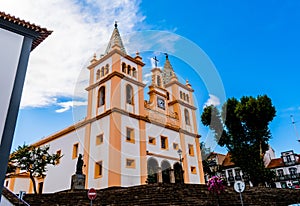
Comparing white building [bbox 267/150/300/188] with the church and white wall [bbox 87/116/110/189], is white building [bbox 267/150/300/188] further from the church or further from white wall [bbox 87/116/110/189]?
white wall [bbox 87/116/110/189]

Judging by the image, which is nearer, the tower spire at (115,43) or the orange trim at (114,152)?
the orange trim at (114,152)

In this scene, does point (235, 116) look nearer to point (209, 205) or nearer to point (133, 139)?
point (133, 139)

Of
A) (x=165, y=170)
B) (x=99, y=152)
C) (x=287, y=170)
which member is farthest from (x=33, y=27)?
(x=287, y=170)

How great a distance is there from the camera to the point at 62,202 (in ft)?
33.0

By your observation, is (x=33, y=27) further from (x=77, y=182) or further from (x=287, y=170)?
(x=287, y=170)

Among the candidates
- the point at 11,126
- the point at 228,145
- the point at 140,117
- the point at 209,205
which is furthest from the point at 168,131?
the point at 11,126

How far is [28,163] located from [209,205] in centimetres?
1300

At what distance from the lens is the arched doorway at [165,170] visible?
18641 mm

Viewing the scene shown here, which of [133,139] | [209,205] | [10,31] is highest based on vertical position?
[10,31]

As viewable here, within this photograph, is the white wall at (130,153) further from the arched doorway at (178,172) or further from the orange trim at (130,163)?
the arched doorway at (178,172)

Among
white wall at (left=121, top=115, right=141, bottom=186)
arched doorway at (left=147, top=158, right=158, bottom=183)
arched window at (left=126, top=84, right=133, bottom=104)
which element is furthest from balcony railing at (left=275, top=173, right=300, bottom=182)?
arched window at (left=126, top=84, right=133, bottom=104)

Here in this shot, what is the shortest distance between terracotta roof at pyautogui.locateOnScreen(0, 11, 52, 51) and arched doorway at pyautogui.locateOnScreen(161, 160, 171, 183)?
12.8 m

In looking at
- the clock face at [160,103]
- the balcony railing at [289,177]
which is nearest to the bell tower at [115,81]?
the clock face at [160,103]

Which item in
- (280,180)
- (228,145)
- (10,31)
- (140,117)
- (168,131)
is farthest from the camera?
(280,180)
